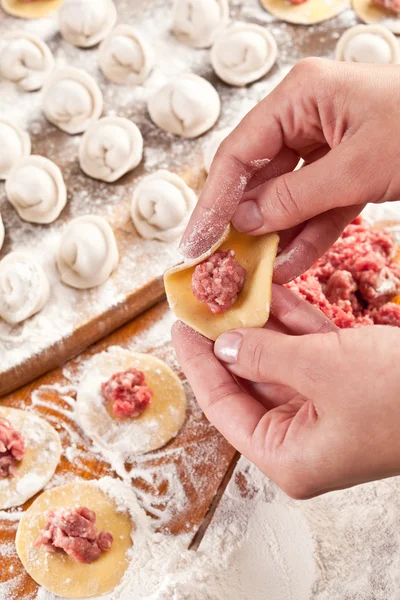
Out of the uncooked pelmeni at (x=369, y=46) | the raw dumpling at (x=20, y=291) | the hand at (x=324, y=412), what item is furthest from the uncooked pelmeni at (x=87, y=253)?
the uncooked pelmeni at (x=369, y=46)

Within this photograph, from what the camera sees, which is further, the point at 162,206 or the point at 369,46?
the point at 369,46

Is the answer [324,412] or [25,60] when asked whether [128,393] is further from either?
[25,60]

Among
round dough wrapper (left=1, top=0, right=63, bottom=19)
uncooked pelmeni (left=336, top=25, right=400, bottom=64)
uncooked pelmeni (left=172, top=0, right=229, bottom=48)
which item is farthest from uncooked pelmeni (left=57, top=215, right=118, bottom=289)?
uncooked pelmeni (left=336, top=25, right=400, bottom=64)

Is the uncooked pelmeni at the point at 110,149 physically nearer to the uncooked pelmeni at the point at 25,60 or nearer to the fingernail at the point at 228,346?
the uncooked pelmeni at the point at 25,60

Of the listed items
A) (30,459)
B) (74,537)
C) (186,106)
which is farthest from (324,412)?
(186,106)

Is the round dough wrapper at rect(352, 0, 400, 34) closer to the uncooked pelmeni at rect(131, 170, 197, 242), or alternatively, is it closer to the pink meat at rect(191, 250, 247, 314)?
the uncooked pelmeni at rect(131, 170, 197, 242)

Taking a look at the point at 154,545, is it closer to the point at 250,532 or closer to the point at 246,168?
the point at 250,532

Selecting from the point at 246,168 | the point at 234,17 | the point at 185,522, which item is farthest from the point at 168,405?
the point at 234,17
